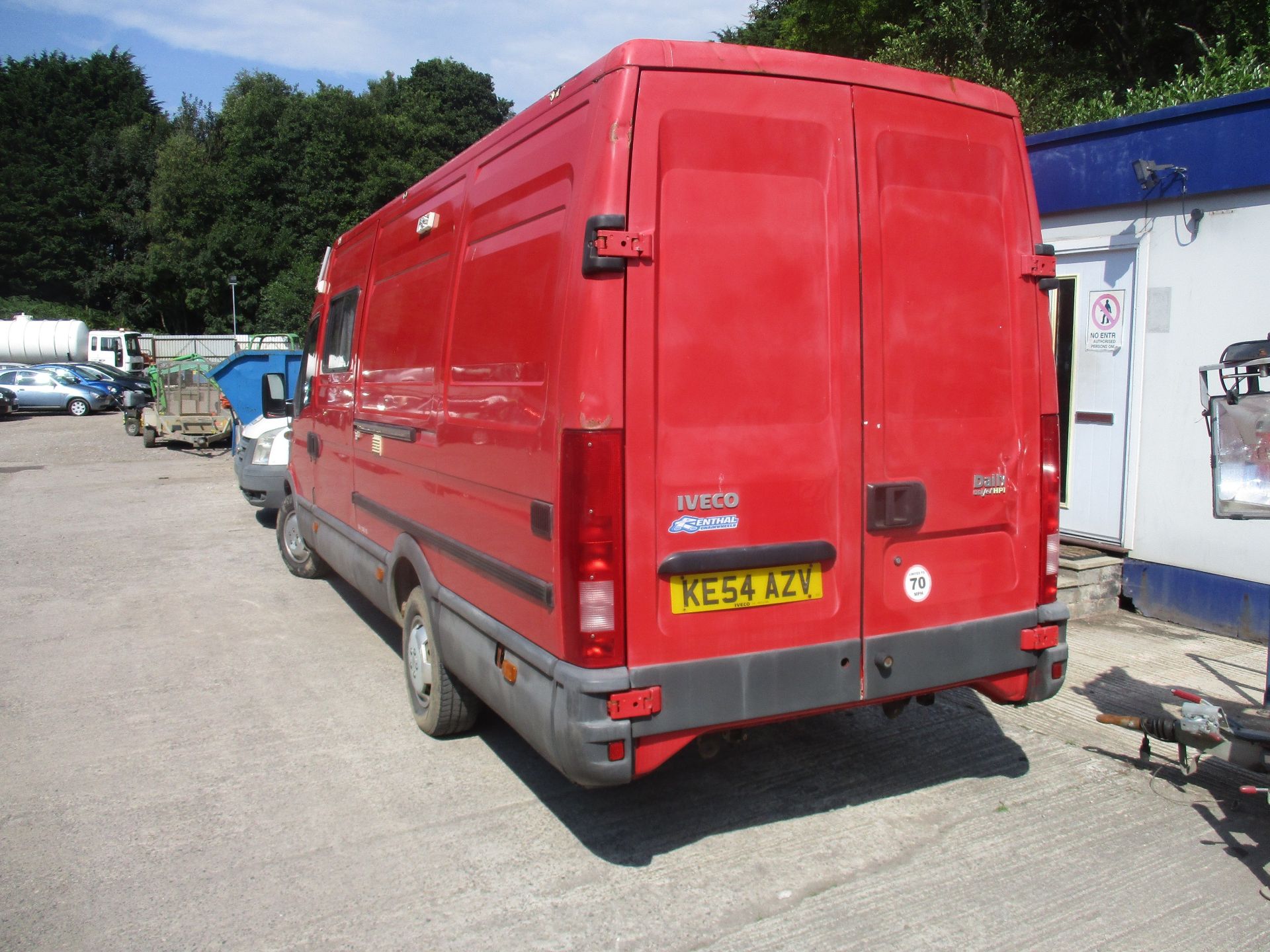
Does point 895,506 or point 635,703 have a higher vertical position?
point 895,506

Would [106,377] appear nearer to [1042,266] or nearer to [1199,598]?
[1199,598]

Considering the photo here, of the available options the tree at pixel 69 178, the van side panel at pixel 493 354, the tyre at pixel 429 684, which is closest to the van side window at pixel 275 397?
the van side panel at pixel 493 354

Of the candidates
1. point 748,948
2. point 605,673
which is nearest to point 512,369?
point 605,673

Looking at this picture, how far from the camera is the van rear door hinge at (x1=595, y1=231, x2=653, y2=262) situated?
315 centimetres

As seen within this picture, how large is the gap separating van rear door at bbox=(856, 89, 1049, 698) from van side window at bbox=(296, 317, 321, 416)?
4977 millimetres

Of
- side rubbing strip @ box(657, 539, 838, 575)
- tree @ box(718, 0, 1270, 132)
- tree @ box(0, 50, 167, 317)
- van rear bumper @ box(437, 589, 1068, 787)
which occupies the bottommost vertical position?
van rear bumper @ box(437, 589, 1068, 787)

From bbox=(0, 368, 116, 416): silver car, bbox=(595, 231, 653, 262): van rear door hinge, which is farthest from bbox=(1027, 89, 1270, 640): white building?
bbox=(0, 368, 116, 416): silver car

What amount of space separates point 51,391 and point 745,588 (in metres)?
35.4

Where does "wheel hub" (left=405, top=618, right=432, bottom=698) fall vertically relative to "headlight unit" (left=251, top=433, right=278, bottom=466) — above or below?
below

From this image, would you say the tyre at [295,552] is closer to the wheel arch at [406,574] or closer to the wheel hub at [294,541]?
the wheel hub at [294,541]

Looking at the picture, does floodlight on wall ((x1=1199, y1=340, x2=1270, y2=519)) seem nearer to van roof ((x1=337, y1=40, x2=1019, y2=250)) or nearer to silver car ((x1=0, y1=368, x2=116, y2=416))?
van roof ((x1=337, y1=40, x2=1019, y2=250))

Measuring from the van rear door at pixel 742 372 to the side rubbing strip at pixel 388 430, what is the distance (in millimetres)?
1945

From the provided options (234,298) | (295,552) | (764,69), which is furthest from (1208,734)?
(234,298)

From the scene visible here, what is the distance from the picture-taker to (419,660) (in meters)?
4.95
